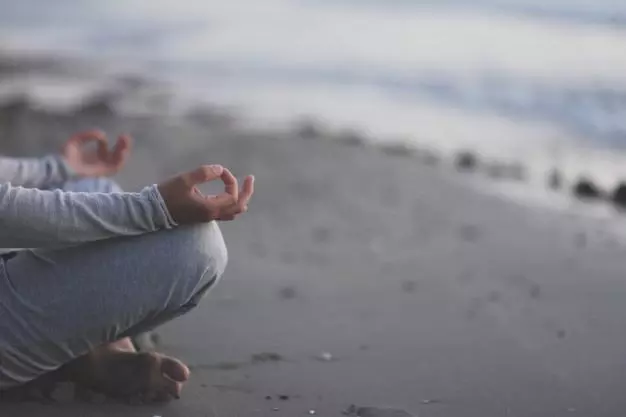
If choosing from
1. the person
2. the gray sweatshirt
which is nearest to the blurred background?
the person

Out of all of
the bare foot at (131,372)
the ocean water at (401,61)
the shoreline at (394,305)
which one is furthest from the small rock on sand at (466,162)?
the bare foot at (131,372)

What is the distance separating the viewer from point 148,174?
21.3 ft

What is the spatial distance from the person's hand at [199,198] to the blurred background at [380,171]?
0.55m

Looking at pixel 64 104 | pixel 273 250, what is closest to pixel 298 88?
pixel 64 104

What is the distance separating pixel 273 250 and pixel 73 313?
7.87 ft

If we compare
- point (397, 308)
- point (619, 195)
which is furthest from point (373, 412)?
point (619, 195)

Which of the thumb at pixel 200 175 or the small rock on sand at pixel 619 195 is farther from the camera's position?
the small rock on sand at pixel 619 195

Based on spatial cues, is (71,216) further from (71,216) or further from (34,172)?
(34,172)

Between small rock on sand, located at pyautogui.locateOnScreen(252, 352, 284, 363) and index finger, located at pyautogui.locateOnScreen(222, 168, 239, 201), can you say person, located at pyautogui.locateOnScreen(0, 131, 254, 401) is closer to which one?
index finger, located at pyautogui.locateOnScreen(222, 168, 239, 201)

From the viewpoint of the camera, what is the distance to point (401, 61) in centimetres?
1158

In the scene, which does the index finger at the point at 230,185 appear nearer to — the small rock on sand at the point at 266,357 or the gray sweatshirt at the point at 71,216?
the gray sweatshirt at the point at 71,216

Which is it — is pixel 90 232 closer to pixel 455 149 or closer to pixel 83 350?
pixel 83 350

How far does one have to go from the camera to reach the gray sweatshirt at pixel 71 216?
222cm

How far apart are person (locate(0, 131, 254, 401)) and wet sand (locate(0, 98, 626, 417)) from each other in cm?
12
